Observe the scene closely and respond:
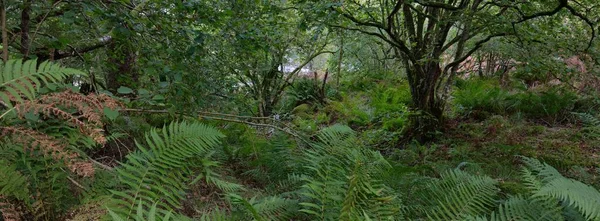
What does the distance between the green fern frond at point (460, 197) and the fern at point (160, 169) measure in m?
1.11

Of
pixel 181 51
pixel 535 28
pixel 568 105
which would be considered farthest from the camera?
pixel 568 105

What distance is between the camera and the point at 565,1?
2992 mm

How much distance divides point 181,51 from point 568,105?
6.18 m

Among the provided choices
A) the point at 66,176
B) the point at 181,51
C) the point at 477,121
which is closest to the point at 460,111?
the point at 477,121

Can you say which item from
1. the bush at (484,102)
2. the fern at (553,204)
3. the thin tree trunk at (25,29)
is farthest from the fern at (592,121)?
the thin tree trunk at (25,29)

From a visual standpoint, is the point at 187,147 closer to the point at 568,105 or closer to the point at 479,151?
the point at 479,151

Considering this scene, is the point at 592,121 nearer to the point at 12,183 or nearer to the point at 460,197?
the point at 460,197

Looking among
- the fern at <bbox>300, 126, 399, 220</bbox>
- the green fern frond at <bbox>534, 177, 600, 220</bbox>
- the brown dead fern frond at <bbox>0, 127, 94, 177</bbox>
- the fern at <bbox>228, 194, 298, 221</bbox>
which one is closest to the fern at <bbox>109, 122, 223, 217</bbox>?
the brown dead fern frond at <bbox>0, 127, 94, 177</bbox>

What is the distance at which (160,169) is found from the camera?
1.45 metres

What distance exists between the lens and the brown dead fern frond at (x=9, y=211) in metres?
1.18

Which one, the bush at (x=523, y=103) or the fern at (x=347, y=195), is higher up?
the bush at (x=523, y=103)

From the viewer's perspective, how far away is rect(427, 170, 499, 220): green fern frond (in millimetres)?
1774

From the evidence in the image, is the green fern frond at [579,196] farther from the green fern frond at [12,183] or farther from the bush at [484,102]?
the bush at [484,102]

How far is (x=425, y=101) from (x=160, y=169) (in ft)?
14.0
